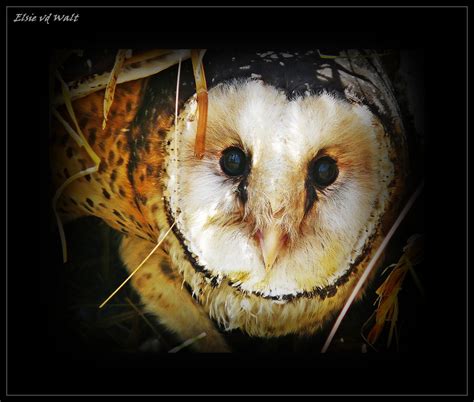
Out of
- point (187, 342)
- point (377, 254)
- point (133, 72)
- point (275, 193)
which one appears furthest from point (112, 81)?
point (377, 254)

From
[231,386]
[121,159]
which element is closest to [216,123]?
[121,159]

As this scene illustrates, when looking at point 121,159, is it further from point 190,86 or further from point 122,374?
point 122,374

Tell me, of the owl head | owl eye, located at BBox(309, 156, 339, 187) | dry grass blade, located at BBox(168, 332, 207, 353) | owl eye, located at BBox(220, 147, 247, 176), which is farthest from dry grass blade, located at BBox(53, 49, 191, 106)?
dry grass blade, located at BBox(168, 332, 207, 353)

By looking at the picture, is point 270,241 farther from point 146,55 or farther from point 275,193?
point 146,55

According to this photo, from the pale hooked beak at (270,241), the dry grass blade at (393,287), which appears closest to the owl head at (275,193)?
the pale hooked beak at (270,241)

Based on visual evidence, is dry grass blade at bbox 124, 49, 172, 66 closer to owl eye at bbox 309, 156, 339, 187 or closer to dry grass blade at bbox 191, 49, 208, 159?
dry grass blade at bbox 191, 49, 208, 159

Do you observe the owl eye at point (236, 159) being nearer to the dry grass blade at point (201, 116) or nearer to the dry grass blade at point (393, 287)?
the dry grass blade at point (201, 116)
